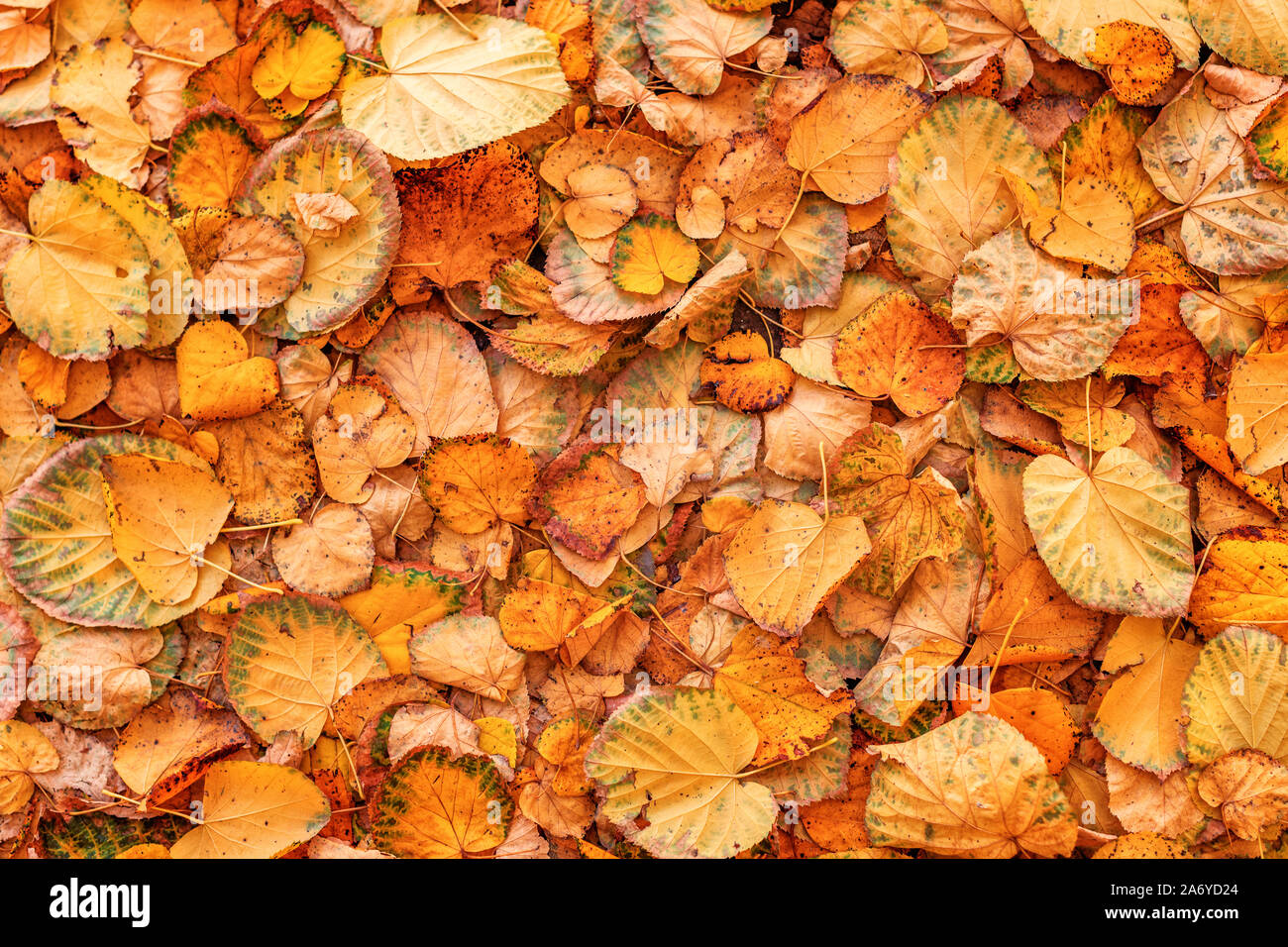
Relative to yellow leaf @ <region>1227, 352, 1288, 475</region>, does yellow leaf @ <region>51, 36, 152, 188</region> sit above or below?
above

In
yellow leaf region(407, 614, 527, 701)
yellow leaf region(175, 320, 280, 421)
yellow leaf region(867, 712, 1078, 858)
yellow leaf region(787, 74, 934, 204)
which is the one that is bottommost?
yellow leaf region(867, 712, 1078, 858)

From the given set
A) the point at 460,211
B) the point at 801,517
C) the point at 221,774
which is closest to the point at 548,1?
the point at 460,211

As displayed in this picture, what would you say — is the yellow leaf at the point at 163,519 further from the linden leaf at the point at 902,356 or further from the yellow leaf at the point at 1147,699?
the yellow leaf at the point at 1147,699

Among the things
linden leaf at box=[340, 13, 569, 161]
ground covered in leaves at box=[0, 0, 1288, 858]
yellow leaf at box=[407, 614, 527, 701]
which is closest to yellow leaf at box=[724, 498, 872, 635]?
ground covered in leaves at box=[0, 0, 1288, 858]

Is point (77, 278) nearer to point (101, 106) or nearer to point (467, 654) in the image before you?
point (101, 106)

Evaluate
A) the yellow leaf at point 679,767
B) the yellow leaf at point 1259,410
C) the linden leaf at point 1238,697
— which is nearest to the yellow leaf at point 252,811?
the yellow leaf at point 679,767

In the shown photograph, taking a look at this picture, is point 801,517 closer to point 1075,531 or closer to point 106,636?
point 1075,531

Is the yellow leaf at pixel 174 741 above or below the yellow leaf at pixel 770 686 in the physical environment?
below

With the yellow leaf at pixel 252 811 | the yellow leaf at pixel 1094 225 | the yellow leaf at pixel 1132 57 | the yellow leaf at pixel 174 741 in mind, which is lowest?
the yellow leaf at pixel 252 811

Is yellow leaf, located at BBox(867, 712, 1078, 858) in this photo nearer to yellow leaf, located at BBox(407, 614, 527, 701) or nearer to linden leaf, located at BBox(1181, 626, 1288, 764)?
linden leaf, located at BBox(1181, 626, 1288, 764)
